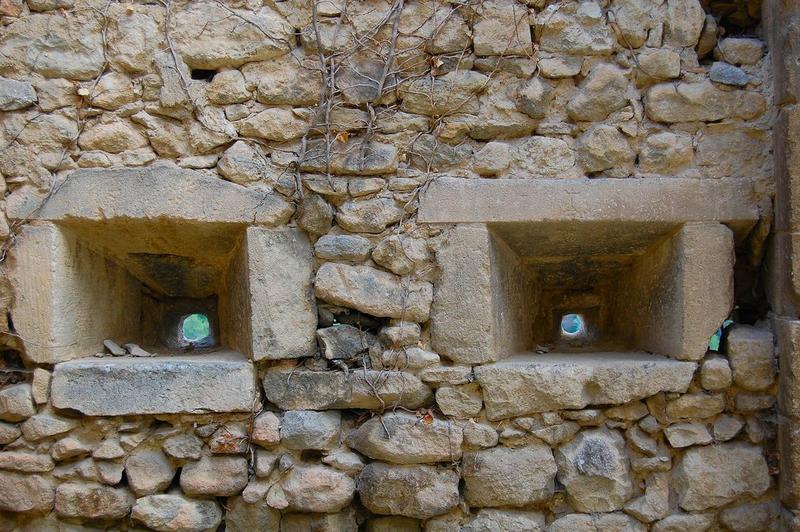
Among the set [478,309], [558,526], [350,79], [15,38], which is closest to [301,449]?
[478,309]

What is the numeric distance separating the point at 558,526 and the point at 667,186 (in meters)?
1.42

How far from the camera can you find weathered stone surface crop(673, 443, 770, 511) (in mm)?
2326

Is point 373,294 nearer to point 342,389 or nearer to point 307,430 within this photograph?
point 342,389

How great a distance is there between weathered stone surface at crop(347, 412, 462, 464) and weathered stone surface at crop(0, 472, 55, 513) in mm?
1278

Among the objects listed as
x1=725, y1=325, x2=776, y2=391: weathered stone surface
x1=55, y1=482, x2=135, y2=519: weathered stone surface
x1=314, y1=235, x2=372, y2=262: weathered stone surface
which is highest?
x1=314, y1=235, x2=372, y2=262: weathered stone surface

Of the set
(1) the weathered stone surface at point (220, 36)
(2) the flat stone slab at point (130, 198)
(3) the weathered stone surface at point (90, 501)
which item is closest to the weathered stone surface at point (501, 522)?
(3) the weathered stone surface at point (90, 501)

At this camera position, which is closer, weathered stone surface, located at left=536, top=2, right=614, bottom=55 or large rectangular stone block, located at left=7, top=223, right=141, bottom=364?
large rectangular stone block, located at left=7, top=223, right=141, bottom=364

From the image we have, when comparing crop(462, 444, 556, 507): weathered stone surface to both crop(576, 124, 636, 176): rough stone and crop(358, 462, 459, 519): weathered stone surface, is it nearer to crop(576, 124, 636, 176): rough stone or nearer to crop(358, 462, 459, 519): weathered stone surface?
crop(358, 462, 459, 519): weathered stone surface

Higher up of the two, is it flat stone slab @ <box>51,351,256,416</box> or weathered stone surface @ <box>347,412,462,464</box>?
flat stone slab @ <box>51,351,256,416</box>

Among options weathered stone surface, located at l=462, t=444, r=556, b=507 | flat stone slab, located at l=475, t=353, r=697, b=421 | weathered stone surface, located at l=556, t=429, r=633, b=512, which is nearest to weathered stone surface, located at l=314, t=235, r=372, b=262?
flat stone slab, located at l=475, t=353, r=697, b=421

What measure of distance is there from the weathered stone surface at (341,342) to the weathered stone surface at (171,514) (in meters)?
0.79

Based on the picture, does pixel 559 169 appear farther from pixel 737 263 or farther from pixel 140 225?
pixel 140 225

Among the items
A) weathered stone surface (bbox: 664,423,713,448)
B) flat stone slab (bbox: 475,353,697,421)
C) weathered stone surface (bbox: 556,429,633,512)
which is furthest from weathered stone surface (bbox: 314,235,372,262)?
weathered stone surface (bbox: 664,423,713,448)

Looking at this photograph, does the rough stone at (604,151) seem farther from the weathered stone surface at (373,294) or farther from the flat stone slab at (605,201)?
the weathered stone surface at (373,294)
